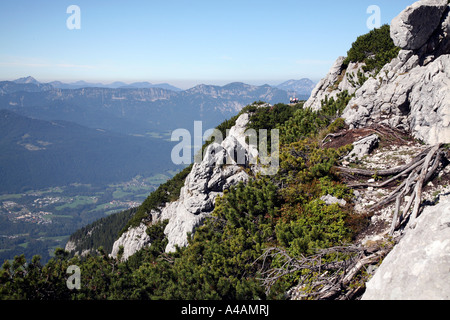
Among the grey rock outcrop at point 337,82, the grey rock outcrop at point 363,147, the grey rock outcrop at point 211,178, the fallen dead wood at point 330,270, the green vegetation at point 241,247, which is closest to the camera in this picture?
the fallen dead wood at point 330,270

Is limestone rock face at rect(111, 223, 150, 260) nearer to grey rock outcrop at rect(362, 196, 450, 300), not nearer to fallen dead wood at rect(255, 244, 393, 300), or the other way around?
fallen dead wood at rect(255, 244, 393, 300)

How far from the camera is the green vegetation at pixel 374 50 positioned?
2534 centimetres

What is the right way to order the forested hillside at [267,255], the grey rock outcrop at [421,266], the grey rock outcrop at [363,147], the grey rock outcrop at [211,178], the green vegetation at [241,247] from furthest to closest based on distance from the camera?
the grey rock outcrop at [211,178] < the grey rock outcrop at [363,147] < the green vegetation at [241,247] < the forested hillside at [267,255] < the grey rock outcrop at [421,266]

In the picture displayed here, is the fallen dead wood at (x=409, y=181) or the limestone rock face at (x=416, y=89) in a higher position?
the limestone rock face at (x=416, y=89)

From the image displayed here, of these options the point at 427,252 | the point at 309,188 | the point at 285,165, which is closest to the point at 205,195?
the point at 285,165

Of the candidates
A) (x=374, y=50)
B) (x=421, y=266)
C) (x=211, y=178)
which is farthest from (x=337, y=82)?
(x=421, y=266)

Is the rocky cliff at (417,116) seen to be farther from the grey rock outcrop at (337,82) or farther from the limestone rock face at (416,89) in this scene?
the grey rock outcrop at (337,82)

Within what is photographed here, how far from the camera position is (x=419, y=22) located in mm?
14367

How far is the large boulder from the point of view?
556 inches

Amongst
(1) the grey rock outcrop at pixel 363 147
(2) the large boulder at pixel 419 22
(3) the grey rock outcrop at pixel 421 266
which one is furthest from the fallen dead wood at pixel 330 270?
(2) the large boulder at pixel 419 22

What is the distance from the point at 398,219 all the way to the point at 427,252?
2749 mm

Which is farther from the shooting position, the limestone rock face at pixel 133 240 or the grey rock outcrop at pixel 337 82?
the grey rock outcrop at pixel 337 82

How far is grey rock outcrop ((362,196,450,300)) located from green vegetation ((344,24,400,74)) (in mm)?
23043
